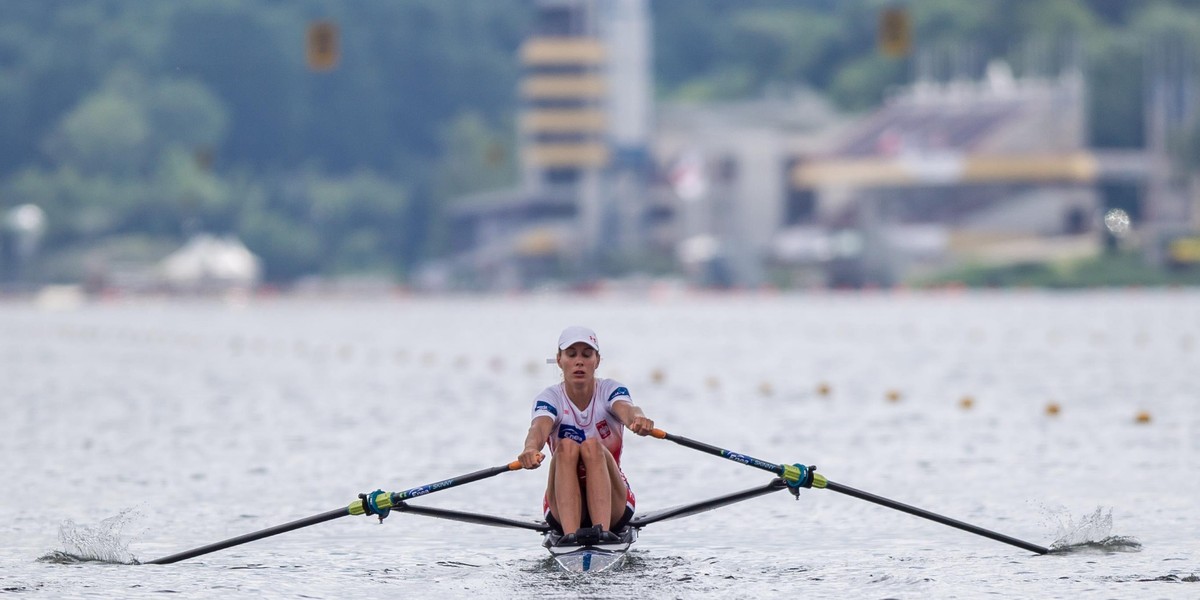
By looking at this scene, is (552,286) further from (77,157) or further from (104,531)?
(104,531)

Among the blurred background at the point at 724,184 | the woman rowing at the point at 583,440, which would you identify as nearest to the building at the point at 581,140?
the blurred background at the point at 724,184

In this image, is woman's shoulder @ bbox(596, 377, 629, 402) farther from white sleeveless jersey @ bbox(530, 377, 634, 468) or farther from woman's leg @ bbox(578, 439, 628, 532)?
woman's leg @ bbox(578, 439, 628, 532)

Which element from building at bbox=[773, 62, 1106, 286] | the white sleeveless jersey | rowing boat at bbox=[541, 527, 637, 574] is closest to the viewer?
rowing boat at bbox=[541, 527, 637, 574]

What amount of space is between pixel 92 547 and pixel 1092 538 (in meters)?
7.75

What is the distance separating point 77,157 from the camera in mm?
190000

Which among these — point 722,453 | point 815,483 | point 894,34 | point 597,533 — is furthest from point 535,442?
point 894,34

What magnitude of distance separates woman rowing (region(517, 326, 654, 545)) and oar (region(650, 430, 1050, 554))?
0.43 m

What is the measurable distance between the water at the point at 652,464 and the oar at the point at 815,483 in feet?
0.55

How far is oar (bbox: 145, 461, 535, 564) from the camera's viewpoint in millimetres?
17797

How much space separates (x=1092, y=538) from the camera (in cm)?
1869

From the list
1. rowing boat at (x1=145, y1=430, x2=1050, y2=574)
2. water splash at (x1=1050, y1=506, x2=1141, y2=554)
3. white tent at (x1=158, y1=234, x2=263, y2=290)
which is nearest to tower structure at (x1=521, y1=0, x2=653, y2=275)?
white tent at (x1=158, y1=234, x2=263, y2=290)

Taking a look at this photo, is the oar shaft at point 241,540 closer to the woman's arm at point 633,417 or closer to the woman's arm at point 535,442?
the woman's arm at point 535,442

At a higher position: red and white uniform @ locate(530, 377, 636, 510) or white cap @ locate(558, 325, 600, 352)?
white cap @ locate(558, 325, 600, 352)

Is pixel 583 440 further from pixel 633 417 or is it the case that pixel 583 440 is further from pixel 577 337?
pixel 577 337
